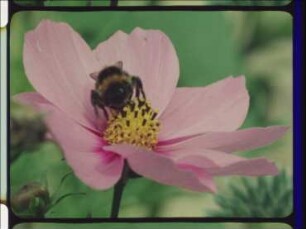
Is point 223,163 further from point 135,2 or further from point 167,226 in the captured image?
point 135,2

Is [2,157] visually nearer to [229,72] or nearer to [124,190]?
[124,190]

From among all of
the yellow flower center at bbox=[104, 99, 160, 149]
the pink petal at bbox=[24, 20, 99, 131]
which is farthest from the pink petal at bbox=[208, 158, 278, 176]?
the pink petal at bbox=[24, 20, 99, 131]

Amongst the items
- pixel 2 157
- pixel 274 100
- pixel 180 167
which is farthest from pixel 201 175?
pixel 2 157

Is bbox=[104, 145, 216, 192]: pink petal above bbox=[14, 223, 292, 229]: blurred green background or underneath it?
above

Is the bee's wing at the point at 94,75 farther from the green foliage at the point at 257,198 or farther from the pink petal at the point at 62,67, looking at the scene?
the green foliage at the point at 257,198

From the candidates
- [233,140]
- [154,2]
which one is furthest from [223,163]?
[154,2]

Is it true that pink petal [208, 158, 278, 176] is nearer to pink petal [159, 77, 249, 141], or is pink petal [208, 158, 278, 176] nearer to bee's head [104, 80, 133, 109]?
pink petal [159, 77, 249, 141]

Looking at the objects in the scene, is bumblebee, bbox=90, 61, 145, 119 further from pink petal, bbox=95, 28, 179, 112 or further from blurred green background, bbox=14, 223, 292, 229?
blurred green background, bbox=14, 223, 292, 229

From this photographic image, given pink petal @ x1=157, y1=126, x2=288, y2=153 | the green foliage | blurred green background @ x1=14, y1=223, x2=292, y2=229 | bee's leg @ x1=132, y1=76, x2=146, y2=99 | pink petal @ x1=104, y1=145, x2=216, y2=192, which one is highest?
bee's leg @ x1=132, y1=76, x2=146, y2=99
